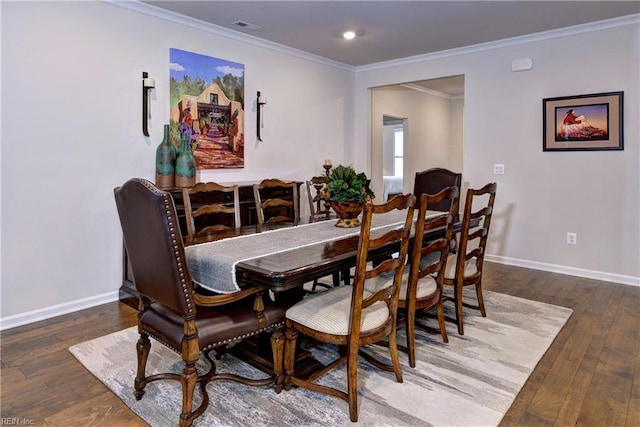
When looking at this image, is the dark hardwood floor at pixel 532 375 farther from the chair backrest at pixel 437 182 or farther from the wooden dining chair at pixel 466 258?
the chair backrest at pixel 437 182

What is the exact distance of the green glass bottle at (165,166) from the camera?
11.9ft

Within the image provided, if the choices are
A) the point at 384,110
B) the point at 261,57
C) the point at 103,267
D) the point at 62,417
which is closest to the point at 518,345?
the point at 62,417

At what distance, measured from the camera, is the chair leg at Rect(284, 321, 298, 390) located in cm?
206

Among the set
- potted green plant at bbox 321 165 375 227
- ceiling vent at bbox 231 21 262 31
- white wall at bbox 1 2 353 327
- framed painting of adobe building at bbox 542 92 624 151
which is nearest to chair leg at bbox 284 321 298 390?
potted green plant at bbox 321 165 375 227

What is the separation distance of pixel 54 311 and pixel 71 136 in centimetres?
134

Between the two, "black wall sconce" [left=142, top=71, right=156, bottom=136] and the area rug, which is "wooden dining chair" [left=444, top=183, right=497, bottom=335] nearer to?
A: the area rug

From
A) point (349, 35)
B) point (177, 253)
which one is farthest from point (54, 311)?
point (349, 35)

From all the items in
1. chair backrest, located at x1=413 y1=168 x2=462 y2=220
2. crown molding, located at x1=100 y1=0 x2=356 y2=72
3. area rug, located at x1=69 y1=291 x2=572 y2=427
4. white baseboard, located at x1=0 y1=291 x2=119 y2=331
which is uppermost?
crown molding, located at x1=100 y1=0 x2=356 y2=72

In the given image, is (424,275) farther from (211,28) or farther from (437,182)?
(211,28)

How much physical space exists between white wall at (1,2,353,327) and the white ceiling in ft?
1.56

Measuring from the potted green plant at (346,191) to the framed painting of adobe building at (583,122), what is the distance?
2799mm

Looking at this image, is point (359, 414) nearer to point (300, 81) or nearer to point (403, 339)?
point (403, 339)

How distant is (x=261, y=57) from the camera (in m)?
4.64

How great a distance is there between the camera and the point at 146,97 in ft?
11.8
